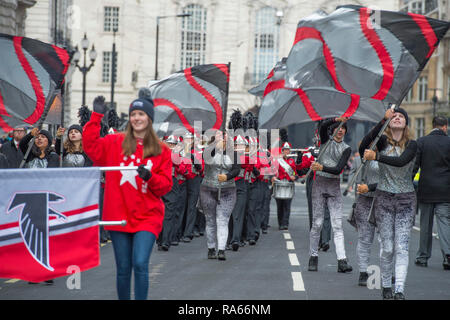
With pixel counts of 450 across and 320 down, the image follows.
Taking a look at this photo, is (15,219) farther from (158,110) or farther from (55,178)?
(158,110)

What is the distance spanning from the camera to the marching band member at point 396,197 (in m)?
8.93

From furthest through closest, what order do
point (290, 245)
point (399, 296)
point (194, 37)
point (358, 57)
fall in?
point (194, 37) → point (290, 245) → point (358, 57) → point (399, 296)

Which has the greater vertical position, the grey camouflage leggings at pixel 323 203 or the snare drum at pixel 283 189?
the grey camouflage leggings at pixel 323 203

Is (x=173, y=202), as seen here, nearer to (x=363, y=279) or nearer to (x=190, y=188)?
(x=190, y=188)

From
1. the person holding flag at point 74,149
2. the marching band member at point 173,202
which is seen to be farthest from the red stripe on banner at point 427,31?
the person holding flag at point 74,149

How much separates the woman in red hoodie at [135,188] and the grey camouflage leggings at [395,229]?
283 cm

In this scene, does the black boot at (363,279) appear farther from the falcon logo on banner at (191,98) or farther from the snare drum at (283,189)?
the snare drum at (283,189)

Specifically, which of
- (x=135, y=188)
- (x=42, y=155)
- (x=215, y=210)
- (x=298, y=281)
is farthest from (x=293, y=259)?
(x=135, y=188)

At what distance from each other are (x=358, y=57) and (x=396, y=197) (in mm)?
2339

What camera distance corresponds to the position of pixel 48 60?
1097 cm

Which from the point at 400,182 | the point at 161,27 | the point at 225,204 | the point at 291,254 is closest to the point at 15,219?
the point at 400,182

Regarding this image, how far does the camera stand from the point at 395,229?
9023 millimetres

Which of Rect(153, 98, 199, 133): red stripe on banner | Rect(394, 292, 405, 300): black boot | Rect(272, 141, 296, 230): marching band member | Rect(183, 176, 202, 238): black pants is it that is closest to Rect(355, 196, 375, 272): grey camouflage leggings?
Rect(394, 292, 405, 300): black boot

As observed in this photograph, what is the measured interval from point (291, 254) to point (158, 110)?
486 cm
